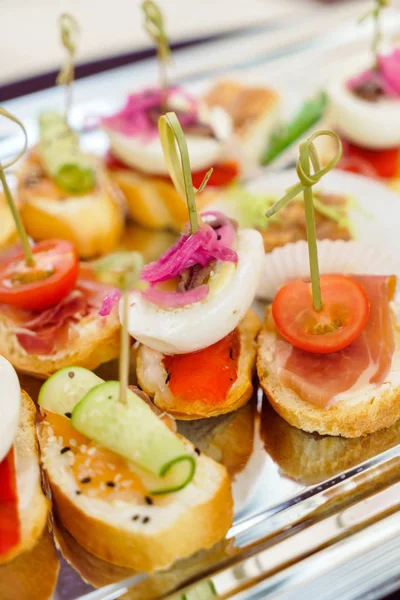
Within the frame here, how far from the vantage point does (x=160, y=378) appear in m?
2.32

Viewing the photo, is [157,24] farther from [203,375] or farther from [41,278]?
[203,375]

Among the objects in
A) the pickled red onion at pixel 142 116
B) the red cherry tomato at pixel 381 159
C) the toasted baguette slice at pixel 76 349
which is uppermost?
the pickled red onion at pixel 142 116

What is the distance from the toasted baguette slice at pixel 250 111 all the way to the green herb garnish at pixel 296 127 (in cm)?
4

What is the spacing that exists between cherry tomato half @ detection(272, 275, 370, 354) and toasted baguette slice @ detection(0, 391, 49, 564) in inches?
35.0

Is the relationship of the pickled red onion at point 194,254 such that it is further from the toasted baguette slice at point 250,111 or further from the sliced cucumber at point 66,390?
the toasted baguette slice at point 250,111

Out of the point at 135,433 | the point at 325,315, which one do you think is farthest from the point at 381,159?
the point at 135,433

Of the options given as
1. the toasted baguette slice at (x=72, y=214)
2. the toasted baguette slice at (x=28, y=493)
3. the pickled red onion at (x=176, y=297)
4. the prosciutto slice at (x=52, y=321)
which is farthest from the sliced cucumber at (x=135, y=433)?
the toasted baguette slice at (x=72, y=214)

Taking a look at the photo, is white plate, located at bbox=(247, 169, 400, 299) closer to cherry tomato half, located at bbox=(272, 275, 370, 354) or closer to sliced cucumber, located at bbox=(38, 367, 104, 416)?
cherry tomato half, located at bbox=(272, 275, 370, 354)

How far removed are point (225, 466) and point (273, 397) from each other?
0.28m

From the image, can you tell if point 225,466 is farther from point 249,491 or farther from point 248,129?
point 248,129

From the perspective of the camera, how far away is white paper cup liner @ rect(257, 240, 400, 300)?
2686mm

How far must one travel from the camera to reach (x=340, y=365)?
2238 millimetres

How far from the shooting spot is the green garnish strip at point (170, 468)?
70.4 inches

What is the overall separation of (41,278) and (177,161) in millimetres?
760
